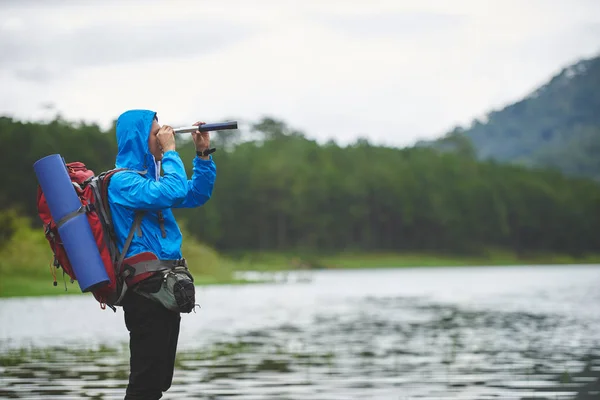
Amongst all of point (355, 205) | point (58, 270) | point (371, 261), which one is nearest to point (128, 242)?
point (58, 270)

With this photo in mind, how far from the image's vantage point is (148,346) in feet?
21.4

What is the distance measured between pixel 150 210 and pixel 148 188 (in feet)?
0.65

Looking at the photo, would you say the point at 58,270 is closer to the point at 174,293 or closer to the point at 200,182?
the point at 200,182

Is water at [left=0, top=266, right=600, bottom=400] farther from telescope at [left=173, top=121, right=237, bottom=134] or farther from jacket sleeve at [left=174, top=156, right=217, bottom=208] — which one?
telescope at [left=173, top=121, right=237, bottom=134]

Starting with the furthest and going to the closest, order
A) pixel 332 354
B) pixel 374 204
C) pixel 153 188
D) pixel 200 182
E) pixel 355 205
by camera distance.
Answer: pixel 374 204, pixel 355 205, pixel 332 354, pixel 200 182, pixel 153 188

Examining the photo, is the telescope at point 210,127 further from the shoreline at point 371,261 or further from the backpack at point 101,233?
the shoreline at point 371,261

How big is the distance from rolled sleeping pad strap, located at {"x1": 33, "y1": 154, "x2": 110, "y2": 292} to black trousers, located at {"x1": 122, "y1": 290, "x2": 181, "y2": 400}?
0.28 metres

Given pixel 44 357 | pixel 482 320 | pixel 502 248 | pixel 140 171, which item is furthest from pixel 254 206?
pixel 140 171

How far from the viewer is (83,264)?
6492 mm

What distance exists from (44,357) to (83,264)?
10783 millimetres

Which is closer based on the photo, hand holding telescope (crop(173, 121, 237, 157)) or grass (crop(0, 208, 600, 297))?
hand holding telescope (crop(173, 121, 237, 157))

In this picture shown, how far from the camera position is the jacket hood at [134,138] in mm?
6812

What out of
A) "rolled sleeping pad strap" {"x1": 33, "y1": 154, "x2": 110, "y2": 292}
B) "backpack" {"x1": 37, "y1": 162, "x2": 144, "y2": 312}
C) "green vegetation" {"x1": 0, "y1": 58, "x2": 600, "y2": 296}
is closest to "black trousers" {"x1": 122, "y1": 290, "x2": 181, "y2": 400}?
"backpack" {"x1": 37, "y1": 162, "x2": 144, "y2": 312}

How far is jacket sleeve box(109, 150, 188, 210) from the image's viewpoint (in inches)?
256
